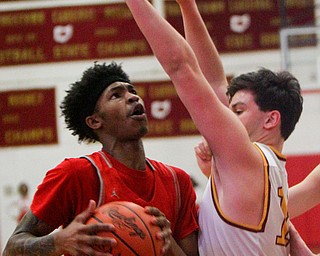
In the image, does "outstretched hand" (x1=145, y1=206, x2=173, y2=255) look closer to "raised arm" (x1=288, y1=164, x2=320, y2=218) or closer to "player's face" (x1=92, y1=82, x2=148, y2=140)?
"player's face" (x1=92, y1=82, x2=148, y2=140)

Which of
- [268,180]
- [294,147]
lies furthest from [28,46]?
[268,180]

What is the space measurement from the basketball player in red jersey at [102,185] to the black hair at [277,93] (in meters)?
0.53

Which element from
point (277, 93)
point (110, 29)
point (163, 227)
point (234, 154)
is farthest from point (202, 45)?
point (110, 29)

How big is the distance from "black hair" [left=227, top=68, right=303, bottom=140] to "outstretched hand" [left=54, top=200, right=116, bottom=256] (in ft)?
3.52

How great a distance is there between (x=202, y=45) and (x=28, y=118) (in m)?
6.13

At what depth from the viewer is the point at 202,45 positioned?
4.05 m

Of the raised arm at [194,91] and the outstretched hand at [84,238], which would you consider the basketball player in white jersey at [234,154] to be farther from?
the outstretched hand at [84,238]

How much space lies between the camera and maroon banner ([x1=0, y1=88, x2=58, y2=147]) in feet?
32.3

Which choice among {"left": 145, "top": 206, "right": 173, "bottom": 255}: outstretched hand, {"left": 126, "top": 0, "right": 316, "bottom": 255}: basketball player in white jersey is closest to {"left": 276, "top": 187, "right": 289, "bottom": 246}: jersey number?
{"left": 126, "top": 0, "right": 316, "bottom": 255}: basketball player in white jersey

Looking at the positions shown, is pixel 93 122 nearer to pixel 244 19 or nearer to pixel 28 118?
pixel 244 19

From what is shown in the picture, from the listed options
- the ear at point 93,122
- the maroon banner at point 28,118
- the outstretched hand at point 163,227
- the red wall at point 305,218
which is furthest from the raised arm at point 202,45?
the maroon banner at point 28,118

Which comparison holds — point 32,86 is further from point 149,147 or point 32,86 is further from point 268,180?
point 268,180

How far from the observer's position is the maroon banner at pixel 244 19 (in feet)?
31.3

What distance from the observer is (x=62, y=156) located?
9.78 m
